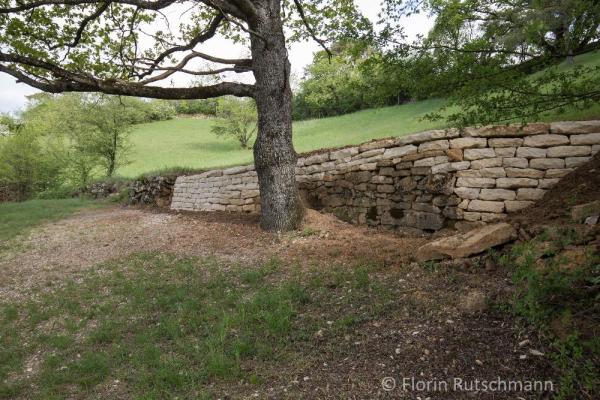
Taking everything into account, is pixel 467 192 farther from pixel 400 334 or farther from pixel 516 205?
pixel 400 334

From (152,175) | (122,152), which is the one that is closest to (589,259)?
(152,175)

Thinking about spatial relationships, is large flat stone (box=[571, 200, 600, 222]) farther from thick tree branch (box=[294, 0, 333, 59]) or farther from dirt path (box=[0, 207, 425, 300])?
thick tree branch (box=[294, 0, 333, 59])

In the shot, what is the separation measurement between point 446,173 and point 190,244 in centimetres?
499

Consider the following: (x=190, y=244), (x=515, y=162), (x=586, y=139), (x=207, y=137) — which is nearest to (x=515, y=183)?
(x=515, y=162)

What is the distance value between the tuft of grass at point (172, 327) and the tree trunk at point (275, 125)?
1.57 meters

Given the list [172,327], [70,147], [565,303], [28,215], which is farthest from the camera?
[70,147]

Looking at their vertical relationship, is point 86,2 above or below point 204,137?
above

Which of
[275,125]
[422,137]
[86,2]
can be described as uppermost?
[86,2]

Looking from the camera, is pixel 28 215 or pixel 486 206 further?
pixel 28 215

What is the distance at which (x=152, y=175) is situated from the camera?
14172 mm

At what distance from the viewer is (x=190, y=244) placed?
704 centimetres

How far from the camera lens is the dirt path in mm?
5355

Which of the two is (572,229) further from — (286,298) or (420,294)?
(286,298)

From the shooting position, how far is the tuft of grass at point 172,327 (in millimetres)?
3137
